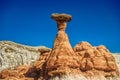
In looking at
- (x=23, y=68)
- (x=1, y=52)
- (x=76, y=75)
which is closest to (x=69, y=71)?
(x=76, y=75)

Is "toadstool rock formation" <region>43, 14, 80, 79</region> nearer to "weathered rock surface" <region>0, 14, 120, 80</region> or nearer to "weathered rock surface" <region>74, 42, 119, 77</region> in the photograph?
A: "weathered rock surface" <region>0, 14, 120, 80</region>

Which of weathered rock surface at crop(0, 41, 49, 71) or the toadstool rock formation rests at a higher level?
weathered rock surface at crop(0, 41, 49, 71)

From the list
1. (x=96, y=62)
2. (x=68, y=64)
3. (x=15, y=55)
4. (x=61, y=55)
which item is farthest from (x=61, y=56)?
(x=15, y=55)

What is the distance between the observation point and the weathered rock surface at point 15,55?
73.4 metres

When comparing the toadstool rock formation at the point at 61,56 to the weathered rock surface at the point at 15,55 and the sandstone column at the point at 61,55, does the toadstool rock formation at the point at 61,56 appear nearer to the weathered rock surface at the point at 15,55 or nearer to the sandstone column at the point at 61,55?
the sandstone column at the point at 61,55

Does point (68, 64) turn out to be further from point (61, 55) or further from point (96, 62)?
point (96, 62)

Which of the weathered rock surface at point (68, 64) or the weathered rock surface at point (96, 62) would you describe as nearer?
the weathered rock surface at point (68, 64)

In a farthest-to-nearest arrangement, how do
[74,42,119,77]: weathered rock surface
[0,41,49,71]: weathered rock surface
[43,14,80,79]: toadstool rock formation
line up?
[0,41,49,71]: weathered rock surface, [74,42,119,77]: weathered rock surface, [43,14,80,79]: toadstool rock formation

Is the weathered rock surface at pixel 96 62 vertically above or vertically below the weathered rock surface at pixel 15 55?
below

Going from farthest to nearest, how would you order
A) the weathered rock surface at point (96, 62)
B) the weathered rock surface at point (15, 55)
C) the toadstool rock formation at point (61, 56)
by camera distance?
the weathered rock surface at point (15, 55) → the weathered rock surface at point (96, 62) → the toadstool rock formation at point (61, 56)

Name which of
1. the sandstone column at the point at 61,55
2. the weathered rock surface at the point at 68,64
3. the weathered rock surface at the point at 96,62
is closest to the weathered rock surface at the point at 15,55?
the weathered rock surface at the point at 68,64

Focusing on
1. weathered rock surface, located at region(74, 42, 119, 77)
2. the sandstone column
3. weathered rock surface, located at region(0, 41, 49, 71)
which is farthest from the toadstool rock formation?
weathered rock surface, located at region(0, 41, 49, 71)

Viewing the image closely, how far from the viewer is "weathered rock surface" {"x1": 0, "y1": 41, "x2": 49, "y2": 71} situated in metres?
73.4

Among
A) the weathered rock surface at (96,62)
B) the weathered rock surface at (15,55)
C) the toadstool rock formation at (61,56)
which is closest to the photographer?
the toadstool rock formation at (61,56)
